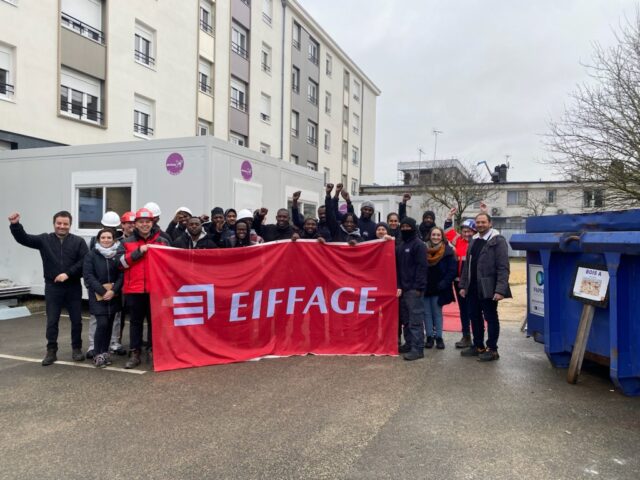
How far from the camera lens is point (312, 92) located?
113 ft

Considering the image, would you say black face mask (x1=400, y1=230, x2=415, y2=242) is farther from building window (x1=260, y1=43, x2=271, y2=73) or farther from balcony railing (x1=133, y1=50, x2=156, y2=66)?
building window (x1=260, y1=43, x2=271, y2=73)

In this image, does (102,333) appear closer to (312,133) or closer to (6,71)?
(6,71)

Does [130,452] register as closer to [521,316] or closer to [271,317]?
[271,317]

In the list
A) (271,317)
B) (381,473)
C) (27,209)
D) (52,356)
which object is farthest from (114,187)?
(381,473)

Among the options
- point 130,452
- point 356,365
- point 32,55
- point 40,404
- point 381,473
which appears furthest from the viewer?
point 32,55

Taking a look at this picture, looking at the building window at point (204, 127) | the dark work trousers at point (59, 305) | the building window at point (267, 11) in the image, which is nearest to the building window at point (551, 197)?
the building window at point (267, 11)

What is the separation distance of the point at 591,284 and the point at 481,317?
1.64m

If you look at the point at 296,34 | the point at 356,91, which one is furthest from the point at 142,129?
the point at 356,91

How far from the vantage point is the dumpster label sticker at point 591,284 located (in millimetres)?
4781

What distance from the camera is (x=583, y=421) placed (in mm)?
4191

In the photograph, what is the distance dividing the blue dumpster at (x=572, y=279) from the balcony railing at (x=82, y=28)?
51.9 ft

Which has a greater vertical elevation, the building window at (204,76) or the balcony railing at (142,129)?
the building window at (204,76)

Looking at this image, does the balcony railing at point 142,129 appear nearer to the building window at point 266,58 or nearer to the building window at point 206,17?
the building window at point 206,17

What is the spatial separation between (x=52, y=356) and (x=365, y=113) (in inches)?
1610
